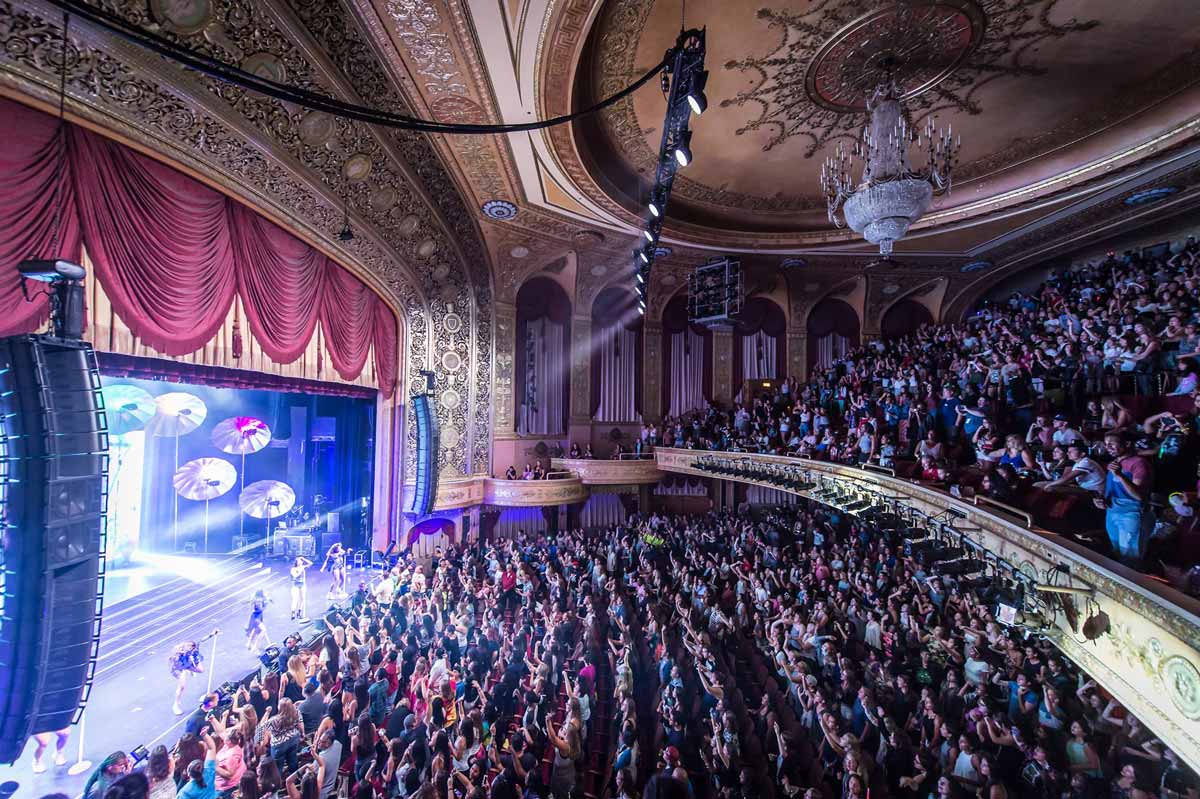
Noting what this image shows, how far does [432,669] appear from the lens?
5066mm

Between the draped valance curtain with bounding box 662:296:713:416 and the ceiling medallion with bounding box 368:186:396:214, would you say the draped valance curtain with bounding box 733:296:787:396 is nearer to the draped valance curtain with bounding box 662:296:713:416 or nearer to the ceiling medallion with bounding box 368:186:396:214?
the draped valance curtain with bounding box 662:296:713:416

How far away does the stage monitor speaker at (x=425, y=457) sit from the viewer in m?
9.21

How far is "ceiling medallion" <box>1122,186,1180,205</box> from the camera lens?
28.5ft

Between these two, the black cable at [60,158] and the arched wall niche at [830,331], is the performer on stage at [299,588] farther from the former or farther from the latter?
the arched wall niche at [830,331]

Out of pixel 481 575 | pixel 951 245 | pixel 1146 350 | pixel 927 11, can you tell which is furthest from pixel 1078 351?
pixel 481 575

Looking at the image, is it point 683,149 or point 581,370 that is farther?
point 581,370

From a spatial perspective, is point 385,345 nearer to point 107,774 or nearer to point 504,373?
point 504,373

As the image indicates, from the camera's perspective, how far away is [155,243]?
15.4ft

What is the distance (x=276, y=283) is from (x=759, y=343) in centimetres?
1305

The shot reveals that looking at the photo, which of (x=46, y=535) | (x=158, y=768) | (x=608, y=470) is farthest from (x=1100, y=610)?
(x=608, y=470)

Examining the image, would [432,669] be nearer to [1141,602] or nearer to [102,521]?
[102,521]

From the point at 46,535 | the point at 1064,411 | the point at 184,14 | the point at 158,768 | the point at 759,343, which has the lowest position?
the point at 158,768

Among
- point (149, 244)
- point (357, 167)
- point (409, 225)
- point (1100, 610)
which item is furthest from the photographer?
point (409, 225)

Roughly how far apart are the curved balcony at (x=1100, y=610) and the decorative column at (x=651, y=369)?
9.62m
